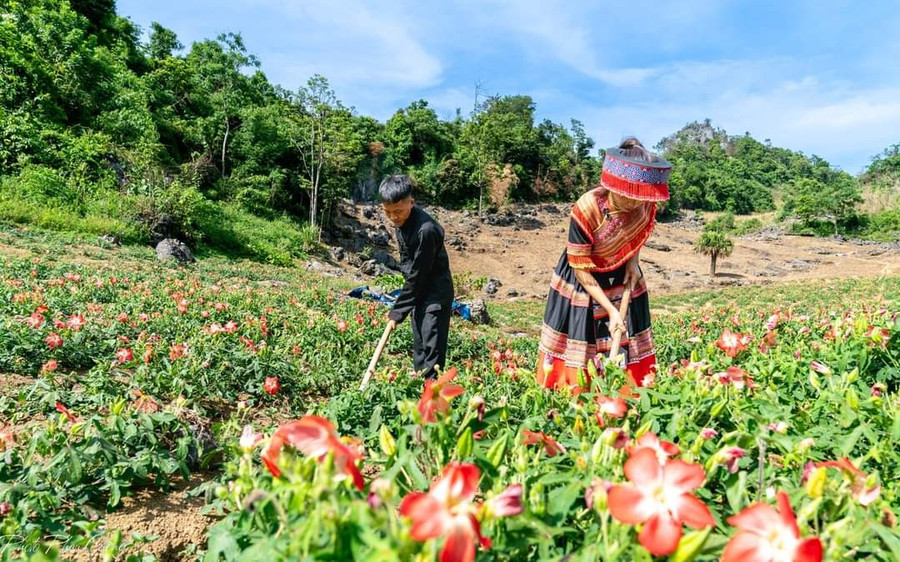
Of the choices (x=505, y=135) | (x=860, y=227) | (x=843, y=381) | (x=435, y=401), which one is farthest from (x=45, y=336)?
(x=860, y=227)

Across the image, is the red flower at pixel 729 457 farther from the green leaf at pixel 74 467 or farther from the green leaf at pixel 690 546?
the green leaf at pixel 74 467

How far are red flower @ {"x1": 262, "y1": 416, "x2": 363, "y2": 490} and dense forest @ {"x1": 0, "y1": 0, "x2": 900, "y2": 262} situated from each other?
1211 cm

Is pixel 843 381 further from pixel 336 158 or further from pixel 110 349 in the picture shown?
pixel 336 158

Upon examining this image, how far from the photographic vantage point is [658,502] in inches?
26.1

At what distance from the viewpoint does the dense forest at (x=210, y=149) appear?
13.2 m

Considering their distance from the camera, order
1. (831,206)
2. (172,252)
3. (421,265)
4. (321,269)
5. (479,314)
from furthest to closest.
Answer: (831,206), (321,269), (172,252), (479,314), (421,265)

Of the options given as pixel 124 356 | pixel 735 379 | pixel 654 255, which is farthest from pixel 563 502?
pixel 654 255

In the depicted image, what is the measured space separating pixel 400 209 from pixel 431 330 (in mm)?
716

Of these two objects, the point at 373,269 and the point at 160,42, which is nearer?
the point at 373,269

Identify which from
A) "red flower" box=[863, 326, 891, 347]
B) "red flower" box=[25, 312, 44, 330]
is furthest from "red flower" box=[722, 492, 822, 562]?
"red flower" box=[25, 312, 44, 330]

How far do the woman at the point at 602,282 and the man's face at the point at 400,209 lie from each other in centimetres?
85

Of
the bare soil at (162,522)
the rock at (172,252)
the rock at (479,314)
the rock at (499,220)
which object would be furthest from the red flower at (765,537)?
the rock at (499,220)

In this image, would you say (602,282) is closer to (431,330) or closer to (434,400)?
(431,330)

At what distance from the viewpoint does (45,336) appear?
2.82 m
